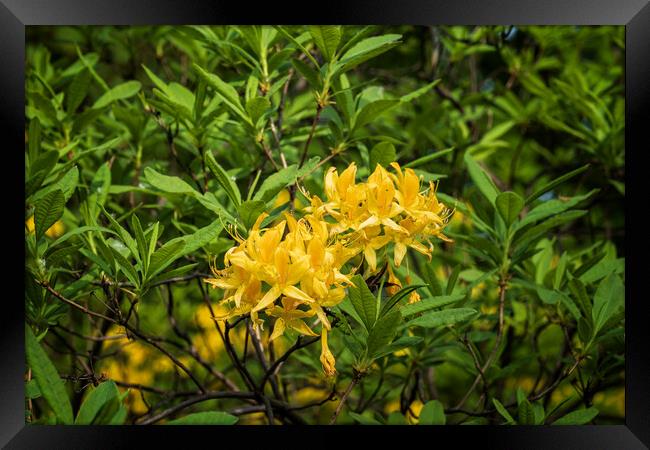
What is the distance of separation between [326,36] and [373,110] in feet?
0.60

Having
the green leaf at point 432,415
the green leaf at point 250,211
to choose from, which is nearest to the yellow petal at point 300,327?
the green leaf at point 250,211

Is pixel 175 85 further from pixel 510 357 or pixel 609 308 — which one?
pixel 510 357

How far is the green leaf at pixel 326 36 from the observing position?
126 centimetres

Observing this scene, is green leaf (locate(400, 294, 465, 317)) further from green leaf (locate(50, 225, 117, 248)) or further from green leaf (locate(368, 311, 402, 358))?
green leaf (locate(50, 225, 117, 248))

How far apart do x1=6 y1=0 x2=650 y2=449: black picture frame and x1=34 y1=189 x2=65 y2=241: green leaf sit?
1.3 inches

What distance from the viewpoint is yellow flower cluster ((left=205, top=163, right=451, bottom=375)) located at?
1.03m

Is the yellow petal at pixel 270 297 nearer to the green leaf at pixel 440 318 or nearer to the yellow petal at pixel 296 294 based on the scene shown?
the yellow petal at pixel 296 294

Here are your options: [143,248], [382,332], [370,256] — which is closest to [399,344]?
[382,332]

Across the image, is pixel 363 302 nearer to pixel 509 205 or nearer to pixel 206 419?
pixel 206 419

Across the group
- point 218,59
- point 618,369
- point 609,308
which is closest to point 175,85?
point 218,59

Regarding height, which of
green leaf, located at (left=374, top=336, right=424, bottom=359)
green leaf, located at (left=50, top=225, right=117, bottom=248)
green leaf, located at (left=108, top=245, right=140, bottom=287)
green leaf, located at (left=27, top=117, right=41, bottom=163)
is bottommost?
green leaf, located at (left=374, top=336, right=424, bottom=359)

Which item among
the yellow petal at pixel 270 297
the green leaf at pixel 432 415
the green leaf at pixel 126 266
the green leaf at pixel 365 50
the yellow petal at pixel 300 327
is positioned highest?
the green leaf at pixel 365 50

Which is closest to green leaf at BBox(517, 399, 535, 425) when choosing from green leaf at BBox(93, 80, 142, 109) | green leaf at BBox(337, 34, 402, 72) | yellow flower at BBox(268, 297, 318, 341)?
yellow flower at BBox(268, 297, 318, 341)

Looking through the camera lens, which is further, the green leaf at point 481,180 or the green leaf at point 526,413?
the green leaf at point 481,180
